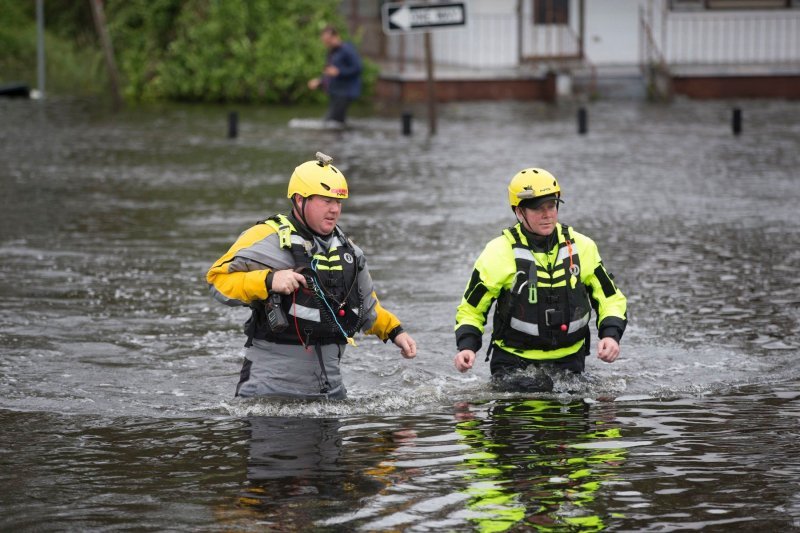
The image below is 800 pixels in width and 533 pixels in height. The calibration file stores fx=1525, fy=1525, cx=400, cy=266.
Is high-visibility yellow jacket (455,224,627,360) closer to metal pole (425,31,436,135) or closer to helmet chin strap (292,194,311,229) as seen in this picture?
helmet chin strap (292,194,311,229)

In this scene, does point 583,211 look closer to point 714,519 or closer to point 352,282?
point 352,282

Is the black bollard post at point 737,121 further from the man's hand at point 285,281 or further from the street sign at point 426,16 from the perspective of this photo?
the man's hand at point 285,281

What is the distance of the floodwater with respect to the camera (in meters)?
7.07

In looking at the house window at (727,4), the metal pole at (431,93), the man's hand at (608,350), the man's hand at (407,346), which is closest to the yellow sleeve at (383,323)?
the man's hand at (407,346)

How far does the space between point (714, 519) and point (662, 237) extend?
9587 millimetres

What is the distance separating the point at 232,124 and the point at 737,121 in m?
8.81

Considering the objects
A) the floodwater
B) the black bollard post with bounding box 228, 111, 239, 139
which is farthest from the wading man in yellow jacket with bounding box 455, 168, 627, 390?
the black bollard post with bounding box 228, 111, 239, 139

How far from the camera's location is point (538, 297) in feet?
28.9

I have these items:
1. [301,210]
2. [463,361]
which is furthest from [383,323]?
[301,210]

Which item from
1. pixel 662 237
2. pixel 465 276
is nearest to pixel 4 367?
pixel 465 276

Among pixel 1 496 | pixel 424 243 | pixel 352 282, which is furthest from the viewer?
pixel 424 243

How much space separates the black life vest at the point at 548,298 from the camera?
28.9 ft

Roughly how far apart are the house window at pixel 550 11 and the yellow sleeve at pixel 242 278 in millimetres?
29028

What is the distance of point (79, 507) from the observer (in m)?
7.03
